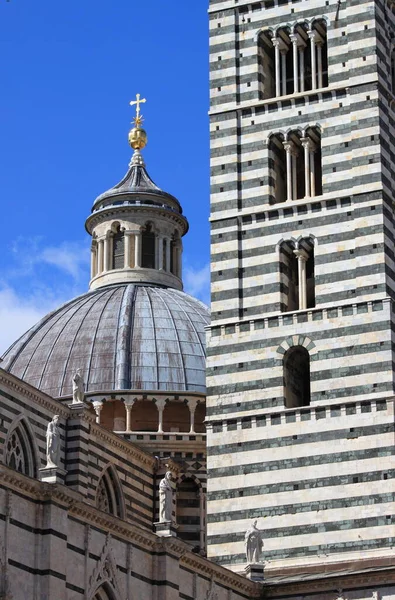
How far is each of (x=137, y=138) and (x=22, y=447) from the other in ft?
64.6

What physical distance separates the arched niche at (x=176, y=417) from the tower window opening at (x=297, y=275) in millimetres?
9414

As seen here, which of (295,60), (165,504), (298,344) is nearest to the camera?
(165,504)

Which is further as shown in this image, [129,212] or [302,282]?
[129,212]

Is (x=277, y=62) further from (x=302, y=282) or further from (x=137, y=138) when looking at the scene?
(x=137, y=138)

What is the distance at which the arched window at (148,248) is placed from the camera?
50.7 meters

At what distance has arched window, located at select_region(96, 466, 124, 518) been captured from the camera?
39.1 m

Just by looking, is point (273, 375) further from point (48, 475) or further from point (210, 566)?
point (48, 475)

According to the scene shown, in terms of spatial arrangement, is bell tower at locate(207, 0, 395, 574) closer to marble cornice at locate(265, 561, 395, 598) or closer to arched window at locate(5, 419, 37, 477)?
marble cornice at locate(265, 561, 395, 598)

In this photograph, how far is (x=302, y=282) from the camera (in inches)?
1383

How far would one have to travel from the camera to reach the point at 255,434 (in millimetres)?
34062

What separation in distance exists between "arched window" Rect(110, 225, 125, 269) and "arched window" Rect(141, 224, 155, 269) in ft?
2.14

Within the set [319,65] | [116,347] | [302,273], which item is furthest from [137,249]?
[302,273]

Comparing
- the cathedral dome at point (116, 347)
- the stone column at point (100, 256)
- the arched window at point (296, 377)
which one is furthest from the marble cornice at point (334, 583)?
the stone column at point (100, 256)

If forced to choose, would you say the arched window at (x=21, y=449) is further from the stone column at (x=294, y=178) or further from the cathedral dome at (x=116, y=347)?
the cathedral dome at (x=116, y=347)
